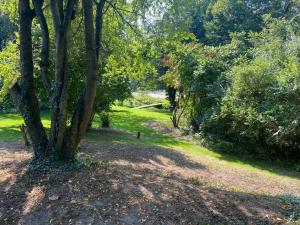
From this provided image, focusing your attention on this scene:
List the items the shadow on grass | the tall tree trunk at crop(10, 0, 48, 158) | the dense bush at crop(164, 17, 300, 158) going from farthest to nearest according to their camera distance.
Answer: the shadow on grass → the dense bush at crop(164, 17, 300, 158) → the tall tree trunk at crop(10, 0, 48, 158)

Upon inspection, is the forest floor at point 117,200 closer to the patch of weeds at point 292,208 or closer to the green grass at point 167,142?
the patch of weeds at point 292,208

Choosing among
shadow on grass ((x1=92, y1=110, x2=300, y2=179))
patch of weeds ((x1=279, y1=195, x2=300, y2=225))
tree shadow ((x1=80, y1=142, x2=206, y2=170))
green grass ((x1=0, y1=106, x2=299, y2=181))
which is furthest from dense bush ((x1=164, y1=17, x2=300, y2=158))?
patch of weeds ((x1=279, y1=195, x2=300, y2=225))

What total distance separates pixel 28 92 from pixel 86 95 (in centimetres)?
125

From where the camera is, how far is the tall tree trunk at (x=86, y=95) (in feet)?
19.8

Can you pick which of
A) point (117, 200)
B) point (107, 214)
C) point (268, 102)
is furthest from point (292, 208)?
point (268, 102)

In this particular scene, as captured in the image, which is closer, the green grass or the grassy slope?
the grassy slope

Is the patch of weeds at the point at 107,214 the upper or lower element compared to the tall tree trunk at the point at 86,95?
lower

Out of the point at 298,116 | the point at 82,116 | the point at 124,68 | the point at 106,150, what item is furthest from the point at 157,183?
the point at 298,116

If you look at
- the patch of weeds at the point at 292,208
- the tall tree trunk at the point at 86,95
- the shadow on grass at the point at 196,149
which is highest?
the tall tree trunk at the point at 86,95

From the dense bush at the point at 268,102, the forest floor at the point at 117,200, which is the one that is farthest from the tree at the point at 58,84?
the dense bush at the point at 268,102

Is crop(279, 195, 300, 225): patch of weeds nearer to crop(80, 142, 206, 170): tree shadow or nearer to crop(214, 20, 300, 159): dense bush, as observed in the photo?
crop(80, 142, 206, 170): tree shadow

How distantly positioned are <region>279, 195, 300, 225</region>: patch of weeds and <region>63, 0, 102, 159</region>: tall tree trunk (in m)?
3.96

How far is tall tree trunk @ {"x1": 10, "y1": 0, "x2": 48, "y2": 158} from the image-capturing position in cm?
650

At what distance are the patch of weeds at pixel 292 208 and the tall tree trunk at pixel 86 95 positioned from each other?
13.0 feet
